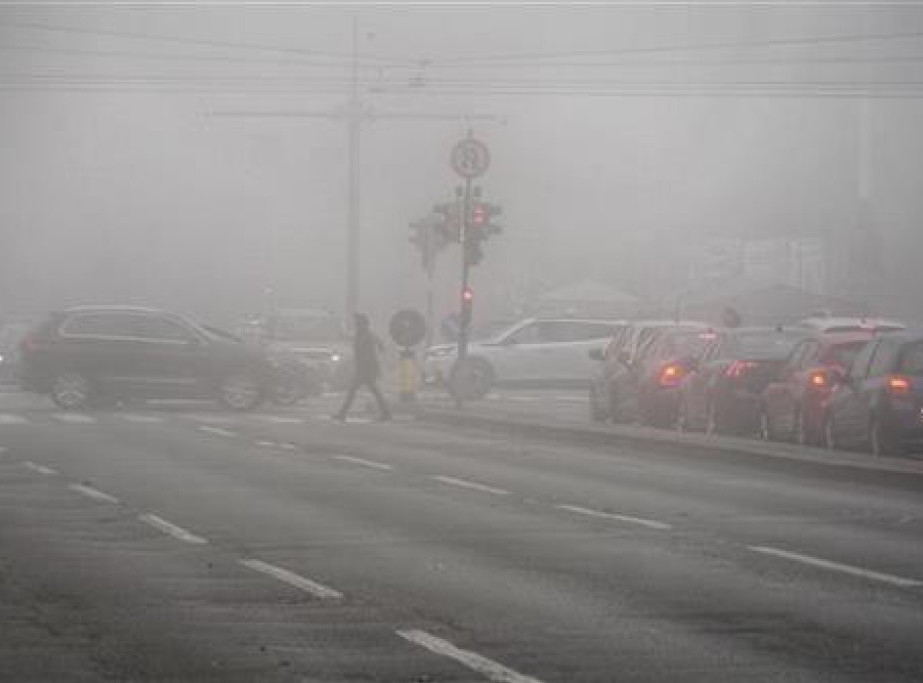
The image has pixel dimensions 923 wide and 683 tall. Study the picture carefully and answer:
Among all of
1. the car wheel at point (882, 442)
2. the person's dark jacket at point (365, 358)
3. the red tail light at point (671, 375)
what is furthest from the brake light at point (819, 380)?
the person's dark jacket at point (365, 358)

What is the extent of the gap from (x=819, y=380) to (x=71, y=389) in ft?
44.9

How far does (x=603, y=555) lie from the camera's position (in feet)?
33.7

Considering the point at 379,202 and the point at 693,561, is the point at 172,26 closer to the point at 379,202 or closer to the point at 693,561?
the point at 379,202

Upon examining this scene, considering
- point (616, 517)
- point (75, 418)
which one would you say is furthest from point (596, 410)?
point (616, 517)

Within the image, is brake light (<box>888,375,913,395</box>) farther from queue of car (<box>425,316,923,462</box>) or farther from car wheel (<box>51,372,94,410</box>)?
car wheel (<box>51,372,94,410</box>)

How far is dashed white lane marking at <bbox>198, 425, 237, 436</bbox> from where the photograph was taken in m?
22.4

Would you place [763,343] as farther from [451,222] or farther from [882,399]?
[451,222]

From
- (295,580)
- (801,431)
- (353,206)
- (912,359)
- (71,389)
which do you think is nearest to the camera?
(295,580)

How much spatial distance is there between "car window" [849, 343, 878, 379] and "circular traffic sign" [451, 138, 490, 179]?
863cm

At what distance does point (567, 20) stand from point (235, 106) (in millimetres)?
21860

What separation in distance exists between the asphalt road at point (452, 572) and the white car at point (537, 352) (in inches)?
Answer: 718

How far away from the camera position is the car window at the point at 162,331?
2883cm

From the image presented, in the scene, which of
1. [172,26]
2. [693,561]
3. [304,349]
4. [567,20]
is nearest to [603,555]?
[693,561]

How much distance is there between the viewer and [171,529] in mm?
11562
